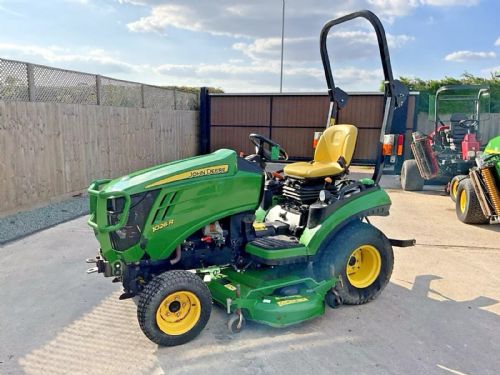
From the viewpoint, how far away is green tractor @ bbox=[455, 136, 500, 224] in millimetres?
5426

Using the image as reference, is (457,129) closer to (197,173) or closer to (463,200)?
(463,200)

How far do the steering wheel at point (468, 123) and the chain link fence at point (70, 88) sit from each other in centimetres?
687

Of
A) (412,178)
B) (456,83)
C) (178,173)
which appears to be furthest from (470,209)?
(456,83)

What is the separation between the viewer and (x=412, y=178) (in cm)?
841

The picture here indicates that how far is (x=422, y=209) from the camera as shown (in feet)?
22.7

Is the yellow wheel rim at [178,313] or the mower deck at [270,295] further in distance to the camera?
the mower deck at [270,295]

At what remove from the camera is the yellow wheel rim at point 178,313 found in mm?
2627

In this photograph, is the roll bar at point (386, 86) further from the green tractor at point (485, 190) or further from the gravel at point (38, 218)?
the gravel at point (38, 218)

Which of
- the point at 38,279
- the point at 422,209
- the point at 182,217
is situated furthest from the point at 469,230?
the point at 38,279

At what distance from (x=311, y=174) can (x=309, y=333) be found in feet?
4.20

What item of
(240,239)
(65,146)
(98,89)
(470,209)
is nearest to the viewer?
(240,239)

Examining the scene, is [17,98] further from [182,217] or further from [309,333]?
[309,333]

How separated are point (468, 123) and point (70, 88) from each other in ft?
24.8

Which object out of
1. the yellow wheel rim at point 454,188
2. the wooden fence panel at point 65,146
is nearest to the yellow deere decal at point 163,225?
the wooden fence panel at point 65,146
